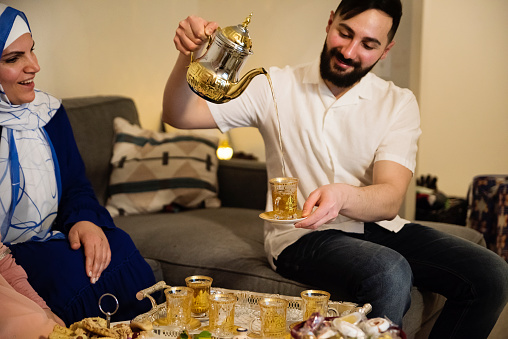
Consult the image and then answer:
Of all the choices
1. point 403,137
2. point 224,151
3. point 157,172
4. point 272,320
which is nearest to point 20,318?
point 272,320

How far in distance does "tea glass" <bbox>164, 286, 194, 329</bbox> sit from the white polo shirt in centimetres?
63

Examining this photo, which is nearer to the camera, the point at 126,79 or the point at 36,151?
the point at 36,151

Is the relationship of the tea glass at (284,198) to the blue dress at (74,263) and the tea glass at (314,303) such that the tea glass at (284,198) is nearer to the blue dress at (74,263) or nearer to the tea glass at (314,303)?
the tea glass at (314,303)

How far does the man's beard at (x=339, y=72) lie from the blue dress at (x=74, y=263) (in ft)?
2.86

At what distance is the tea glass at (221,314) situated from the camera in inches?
55.6

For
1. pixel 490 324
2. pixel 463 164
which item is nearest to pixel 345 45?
pixel 490 324

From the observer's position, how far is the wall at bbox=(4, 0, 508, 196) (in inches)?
117

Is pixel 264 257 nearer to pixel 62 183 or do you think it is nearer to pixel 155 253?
pixel 155 253

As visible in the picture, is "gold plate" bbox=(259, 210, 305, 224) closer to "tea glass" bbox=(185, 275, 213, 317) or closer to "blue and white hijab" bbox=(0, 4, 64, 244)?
"tea glass" bbox=(185, 275, 213, 317)

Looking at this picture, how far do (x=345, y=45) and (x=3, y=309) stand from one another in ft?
4.24

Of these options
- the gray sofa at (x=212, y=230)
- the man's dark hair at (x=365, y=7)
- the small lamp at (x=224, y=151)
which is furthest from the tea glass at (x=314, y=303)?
the small lamp at (x=224, y=151)

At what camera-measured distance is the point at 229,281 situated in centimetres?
217

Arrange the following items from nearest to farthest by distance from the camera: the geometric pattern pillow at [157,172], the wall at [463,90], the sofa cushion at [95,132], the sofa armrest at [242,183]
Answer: the sofa cushion at [95,132], the geometric pattern pillow at [157,172], the sofa armrest at [242,183], the wall at [463,90]

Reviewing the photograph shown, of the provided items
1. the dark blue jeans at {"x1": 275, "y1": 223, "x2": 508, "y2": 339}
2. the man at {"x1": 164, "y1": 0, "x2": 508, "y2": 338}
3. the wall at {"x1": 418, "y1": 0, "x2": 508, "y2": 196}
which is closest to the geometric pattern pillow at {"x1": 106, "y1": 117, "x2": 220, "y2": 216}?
the man at {"x1": 164, "y1": 0, "x2": 508, "y2": 338}
